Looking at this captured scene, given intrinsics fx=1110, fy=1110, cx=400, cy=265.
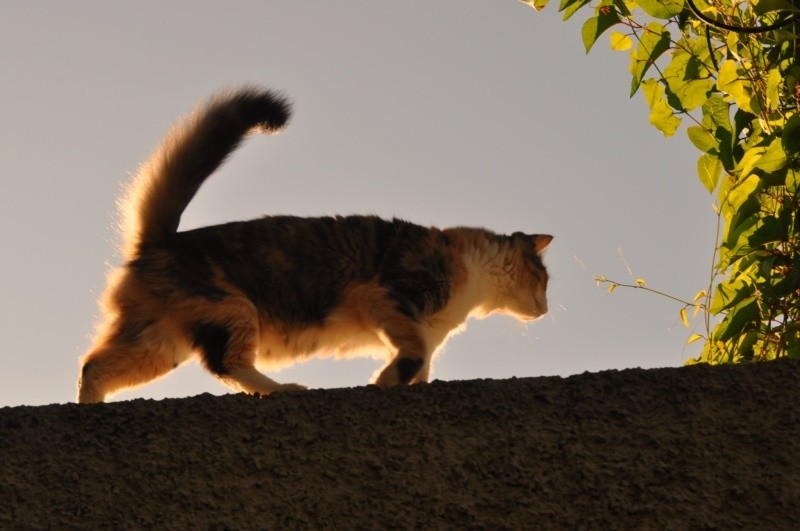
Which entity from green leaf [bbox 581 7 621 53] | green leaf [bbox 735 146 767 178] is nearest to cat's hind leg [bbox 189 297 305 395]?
green leaf [bbox 581 7 621 53]

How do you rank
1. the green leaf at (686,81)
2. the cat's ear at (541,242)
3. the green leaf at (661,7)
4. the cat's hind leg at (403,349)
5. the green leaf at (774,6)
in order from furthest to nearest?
the cat's ear at (541,242) < the cat's hind leg at (403,349) < the green leaf at (686,81) < the green leaf at (661,7) < the green leaf at (774,6)

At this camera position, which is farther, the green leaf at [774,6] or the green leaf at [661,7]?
the green leaf at [661,7]

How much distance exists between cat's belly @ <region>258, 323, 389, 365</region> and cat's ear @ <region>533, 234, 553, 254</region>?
1034mm

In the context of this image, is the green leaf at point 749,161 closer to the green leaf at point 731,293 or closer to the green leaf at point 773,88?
the green leaf at point 773,88

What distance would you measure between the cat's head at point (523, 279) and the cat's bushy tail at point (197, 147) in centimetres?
122

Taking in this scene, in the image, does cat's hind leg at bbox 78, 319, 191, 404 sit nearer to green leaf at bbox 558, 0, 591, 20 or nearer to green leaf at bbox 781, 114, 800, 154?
green leaf at bbox 558, 0, 591, 20

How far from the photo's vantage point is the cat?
3.71m

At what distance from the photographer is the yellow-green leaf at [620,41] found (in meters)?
3.67

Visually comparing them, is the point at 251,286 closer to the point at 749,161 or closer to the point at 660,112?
the point at 660,112

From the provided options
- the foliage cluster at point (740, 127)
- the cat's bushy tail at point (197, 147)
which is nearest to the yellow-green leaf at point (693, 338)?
the foliage cluster at point (740, 127)

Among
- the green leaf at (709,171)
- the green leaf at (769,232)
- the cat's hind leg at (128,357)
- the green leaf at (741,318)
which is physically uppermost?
the green leaf at (709,171)

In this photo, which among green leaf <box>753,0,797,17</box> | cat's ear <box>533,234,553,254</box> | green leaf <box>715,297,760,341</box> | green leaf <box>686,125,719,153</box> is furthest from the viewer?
cat's ear <box>533,234,553,254</box>

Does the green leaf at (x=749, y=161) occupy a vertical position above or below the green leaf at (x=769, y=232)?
above

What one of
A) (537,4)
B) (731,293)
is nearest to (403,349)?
(731,293)
